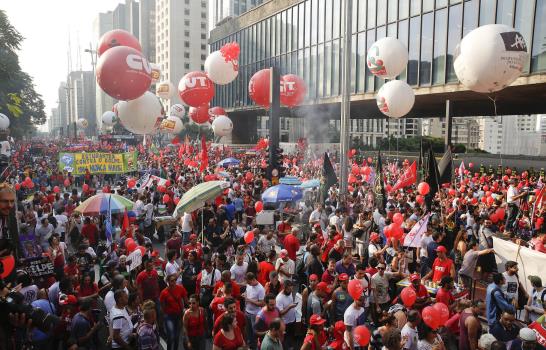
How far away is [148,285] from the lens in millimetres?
6832

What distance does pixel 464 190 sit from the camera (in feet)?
52.9

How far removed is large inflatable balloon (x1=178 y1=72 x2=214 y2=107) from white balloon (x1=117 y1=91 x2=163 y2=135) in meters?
4.38

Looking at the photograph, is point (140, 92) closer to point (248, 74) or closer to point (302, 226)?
point (302, 226)

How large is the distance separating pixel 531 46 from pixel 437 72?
507 centimetres

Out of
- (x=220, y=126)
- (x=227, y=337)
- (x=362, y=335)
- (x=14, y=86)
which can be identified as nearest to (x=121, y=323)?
(x=227, y=337)

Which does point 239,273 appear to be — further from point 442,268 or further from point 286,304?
point 442,268

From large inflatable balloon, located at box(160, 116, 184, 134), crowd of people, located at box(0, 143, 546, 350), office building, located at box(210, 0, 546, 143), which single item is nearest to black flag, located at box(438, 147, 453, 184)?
crowd of people, located at box(0, 143, 546, 350)

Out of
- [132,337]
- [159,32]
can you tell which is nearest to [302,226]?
[132,337]

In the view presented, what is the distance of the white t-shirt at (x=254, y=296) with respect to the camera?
6547 millimetres

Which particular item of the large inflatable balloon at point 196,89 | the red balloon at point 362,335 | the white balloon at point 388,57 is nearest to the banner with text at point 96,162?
the large inflatable balloon at point 196,89

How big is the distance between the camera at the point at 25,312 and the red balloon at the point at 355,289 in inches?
152

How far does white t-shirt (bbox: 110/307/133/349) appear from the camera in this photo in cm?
556

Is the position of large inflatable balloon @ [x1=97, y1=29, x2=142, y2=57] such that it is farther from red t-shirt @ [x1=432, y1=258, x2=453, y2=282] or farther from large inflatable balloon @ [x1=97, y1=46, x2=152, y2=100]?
red t-shirt @ [x1=432, y1=258, x2=453, y2=282]

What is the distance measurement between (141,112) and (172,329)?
20.2 feet
